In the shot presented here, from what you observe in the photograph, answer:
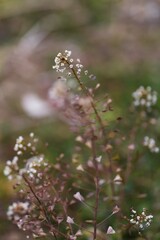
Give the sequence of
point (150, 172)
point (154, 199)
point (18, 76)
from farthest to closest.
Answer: point (18, 76), point (150, 172), point (154, 199)

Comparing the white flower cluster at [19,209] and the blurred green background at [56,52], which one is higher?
the blurred green background at [56,52]

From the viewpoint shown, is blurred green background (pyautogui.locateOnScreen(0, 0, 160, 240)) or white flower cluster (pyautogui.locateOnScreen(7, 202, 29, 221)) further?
blurred green background (pyautogui.locateOnScreen(0, 0, 160, 240))

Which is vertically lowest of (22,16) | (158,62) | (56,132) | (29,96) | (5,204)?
(5,204)

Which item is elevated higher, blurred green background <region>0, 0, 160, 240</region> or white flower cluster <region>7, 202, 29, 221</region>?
blurred green background <region>0, 0, 160, 240</region>

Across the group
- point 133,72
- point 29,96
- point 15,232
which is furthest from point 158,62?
point 15,232

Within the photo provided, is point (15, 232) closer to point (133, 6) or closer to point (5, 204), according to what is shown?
point (5, 204)

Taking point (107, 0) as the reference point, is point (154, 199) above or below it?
below

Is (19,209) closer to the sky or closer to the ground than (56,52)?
closer to the ground

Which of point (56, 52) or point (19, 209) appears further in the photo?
point (56, 52)
